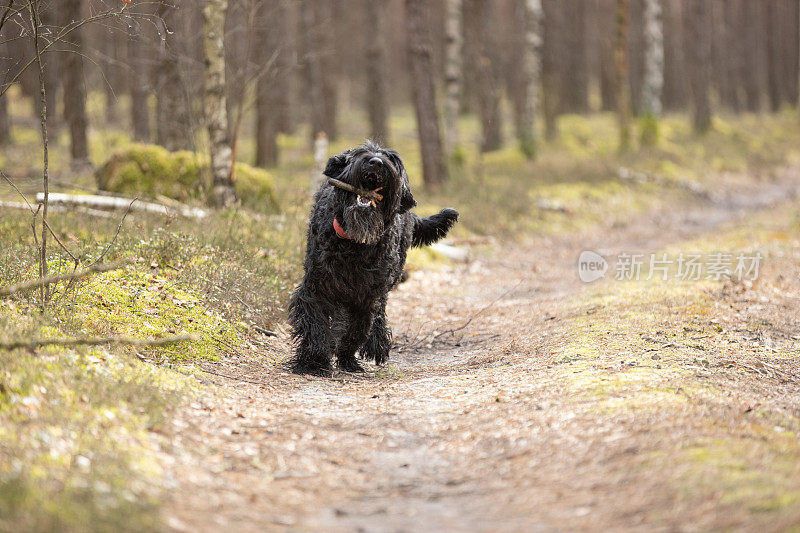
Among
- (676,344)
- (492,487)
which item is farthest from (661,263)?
(492,487)

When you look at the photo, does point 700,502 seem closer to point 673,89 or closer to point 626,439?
point 626,439

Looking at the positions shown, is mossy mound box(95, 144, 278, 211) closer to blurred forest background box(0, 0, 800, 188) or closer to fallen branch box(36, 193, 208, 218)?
blurred forest background box(0, 0, 800, 188)

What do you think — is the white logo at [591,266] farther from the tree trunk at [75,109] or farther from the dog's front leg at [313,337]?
the tree trunk at [75,109]

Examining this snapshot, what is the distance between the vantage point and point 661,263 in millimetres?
11227

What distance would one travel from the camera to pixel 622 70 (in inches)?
931

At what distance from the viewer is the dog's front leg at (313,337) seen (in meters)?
6.48

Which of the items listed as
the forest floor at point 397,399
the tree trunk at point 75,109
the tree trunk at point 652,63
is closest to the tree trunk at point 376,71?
the tree trunk at point 75,109

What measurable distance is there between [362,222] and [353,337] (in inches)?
47.6

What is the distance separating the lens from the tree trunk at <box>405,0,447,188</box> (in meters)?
16.0

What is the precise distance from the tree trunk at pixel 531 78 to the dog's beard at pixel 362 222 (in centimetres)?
1600

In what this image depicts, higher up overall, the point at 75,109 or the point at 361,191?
the point at 75,109

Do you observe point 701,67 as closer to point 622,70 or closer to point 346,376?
point 622,70

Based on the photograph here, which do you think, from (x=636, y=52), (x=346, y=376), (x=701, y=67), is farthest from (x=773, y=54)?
(x=346, y=376)

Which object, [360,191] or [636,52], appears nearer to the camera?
[360,191]
